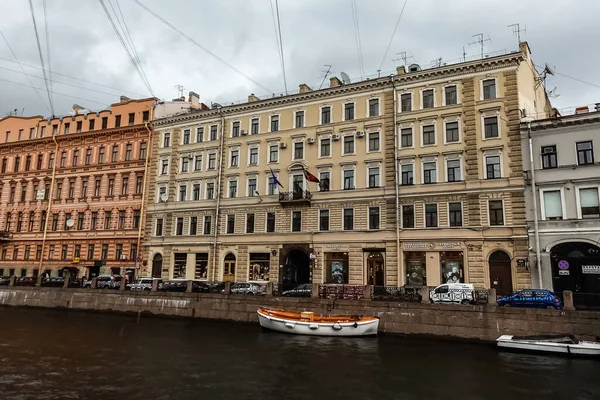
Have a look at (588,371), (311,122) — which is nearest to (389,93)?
(311,122)

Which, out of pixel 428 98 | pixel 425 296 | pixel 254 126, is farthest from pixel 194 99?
pixel 425 296

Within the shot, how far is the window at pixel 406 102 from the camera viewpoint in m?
35.4

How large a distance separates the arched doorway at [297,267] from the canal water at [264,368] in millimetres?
12022

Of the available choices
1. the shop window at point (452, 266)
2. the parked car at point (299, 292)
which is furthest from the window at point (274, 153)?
the shop window at point (452, 266)

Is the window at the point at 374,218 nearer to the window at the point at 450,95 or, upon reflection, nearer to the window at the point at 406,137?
the window at the point at 406,137

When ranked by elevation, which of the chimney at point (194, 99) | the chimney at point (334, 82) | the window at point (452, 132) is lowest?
the window at point (452, 132)

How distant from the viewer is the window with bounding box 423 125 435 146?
34.1m

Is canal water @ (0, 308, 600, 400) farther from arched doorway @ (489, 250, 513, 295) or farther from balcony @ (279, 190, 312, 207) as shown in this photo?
balcony @ (279, 190, 312, 207)

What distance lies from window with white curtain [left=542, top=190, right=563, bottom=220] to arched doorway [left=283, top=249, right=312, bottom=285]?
1794 cm

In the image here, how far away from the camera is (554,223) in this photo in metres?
29.1

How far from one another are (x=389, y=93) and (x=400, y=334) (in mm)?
19473

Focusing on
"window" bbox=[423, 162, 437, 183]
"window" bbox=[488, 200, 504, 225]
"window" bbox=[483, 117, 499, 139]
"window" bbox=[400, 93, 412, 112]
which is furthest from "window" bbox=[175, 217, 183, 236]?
"window" bbox=[483, 117, 499, 139]

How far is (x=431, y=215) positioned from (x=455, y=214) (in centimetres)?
166

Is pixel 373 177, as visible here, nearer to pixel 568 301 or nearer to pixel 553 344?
pixel 568 301
